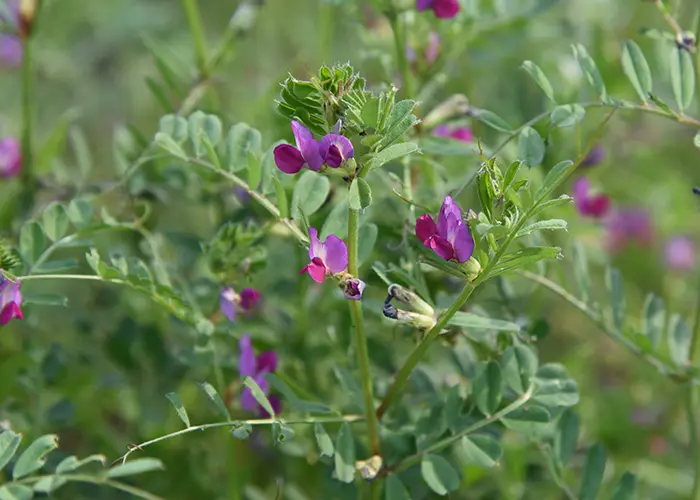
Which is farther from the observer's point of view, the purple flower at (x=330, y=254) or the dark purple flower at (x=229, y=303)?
the dark purple flower at (x=229, y=303)

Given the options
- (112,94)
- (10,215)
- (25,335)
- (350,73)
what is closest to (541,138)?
(350,73)

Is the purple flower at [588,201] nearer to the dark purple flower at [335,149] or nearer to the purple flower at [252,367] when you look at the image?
the purple flower at [252,367]

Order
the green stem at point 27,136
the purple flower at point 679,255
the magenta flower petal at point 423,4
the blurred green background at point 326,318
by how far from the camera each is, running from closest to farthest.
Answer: the magenta flower petal at point 423,4 → the blurred green background at point 326,318 → the green stem at point 27,136 → the purple flower at point 679,255

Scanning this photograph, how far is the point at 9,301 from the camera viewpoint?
3.85 ft

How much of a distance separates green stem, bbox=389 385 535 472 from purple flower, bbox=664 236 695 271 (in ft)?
4.26

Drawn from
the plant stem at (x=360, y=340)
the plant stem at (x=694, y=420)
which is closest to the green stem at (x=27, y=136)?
the plant stem at (x=360, y=340)

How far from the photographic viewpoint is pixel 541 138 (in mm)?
1237

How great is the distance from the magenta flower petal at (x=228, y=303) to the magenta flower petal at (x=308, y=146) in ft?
1.14

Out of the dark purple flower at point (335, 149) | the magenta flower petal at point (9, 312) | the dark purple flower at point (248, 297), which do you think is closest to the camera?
the dark purple flower at point (335, 149)

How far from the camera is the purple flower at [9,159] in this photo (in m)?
1.74

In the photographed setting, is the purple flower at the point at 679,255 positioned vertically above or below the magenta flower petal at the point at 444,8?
below

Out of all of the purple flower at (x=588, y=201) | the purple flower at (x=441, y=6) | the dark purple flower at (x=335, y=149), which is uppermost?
the purple flower at (x=441, y=6)

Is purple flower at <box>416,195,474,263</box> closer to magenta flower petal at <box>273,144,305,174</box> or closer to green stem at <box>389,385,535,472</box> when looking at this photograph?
magenta flower petal at <box>273,144,305,174</box>

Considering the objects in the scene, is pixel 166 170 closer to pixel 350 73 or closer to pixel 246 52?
pixel 350 73
